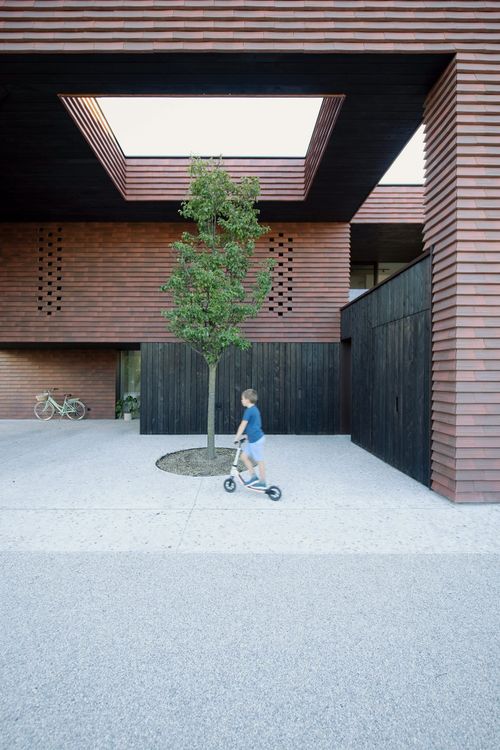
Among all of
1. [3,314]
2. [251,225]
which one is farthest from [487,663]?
[3,314]

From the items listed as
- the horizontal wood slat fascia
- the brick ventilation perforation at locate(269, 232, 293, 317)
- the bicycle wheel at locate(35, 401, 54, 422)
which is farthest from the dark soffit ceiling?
the bicycle wheel at locate(35, 401, 54, 422)

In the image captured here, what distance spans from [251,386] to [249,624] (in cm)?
840

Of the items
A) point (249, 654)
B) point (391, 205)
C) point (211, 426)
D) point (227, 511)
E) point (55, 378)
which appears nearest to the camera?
point (249, 654)

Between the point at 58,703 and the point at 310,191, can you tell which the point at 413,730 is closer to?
the point at 58,703

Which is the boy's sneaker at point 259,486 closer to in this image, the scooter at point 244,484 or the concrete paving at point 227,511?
the scooter at point 244,484

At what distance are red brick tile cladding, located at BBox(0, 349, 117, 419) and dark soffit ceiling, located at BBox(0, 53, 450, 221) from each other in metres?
5.82

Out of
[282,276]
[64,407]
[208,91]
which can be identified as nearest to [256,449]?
[208,91]

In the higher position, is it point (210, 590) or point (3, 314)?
point (3, 314)

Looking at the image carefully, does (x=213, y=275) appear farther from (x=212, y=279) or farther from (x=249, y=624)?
(x=249, y=624)

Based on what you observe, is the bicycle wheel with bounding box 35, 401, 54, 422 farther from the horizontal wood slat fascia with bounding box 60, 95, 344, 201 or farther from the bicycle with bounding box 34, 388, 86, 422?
the horizontal wood slat fascia with bounding box 60, 95, 344, 201

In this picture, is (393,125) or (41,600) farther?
(393,125)

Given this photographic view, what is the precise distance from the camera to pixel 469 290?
5.08 metres

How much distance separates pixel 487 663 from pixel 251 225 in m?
7.37

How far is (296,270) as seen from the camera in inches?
433
